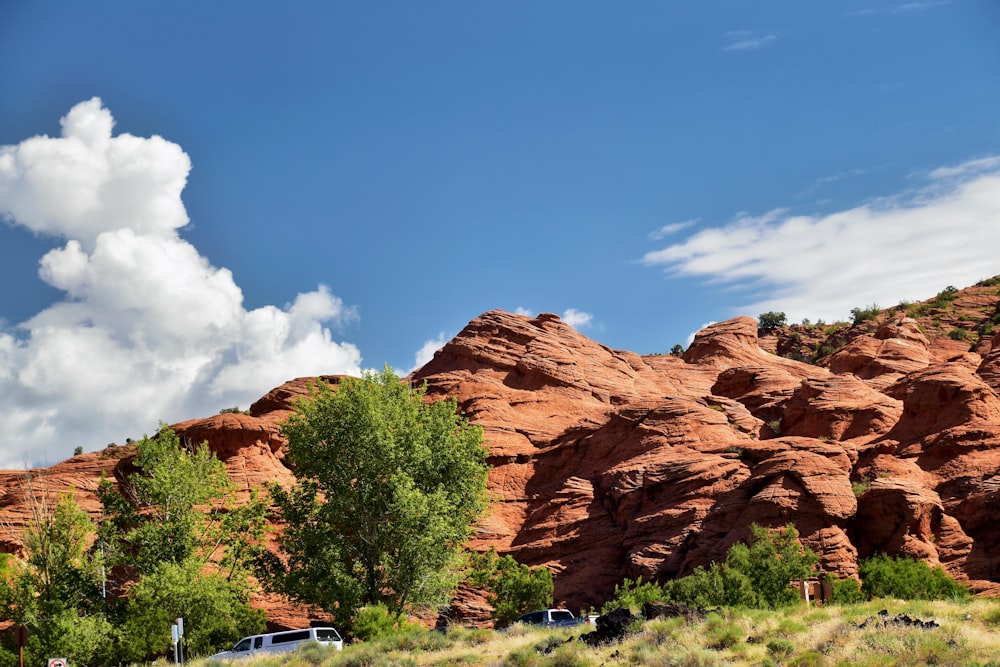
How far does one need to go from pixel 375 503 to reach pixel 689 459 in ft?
64.3

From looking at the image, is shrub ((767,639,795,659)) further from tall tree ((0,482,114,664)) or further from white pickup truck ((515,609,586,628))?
tall tree ((0,482,114,664))

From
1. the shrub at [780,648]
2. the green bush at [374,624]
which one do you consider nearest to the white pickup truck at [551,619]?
the green bush at [374,624]

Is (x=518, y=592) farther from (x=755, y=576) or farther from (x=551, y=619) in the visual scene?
(x=755, y=576)

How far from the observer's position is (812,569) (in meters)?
42.2

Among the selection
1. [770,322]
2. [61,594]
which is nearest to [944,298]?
[770,322]

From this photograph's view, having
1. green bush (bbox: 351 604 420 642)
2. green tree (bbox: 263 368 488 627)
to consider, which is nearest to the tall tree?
green tree (bbox: 263 368 488 627)

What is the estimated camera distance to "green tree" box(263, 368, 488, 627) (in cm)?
3622

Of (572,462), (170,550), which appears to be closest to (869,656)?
(170,550)

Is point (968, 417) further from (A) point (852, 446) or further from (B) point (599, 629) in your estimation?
(B) point (599, 629)

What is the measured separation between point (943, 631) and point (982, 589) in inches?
945

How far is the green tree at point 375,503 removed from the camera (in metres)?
36.2

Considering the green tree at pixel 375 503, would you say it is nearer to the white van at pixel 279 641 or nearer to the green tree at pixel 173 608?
the white van at pixel 279 641

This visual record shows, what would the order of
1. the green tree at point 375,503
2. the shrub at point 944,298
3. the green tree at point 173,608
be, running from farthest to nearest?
the shrub at point 944,298
the green tree at point 375,503
the green tree at point 173,608

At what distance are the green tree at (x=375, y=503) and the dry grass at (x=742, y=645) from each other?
7593 mm
